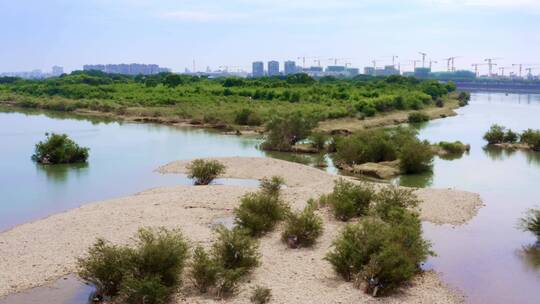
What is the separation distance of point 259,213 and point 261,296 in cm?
588

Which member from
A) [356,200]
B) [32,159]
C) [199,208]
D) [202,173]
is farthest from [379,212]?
[32,159]

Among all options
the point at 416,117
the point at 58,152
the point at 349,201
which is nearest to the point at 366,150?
the point at 349,201

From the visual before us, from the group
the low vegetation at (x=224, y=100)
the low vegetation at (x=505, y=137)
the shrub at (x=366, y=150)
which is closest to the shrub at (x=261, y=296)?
the shrub at (x=366, y=150)

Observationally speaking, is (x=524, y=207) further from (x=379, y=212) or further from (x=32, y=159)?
(x=32, y=159)

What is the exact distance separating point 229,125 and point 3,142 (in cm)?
1922

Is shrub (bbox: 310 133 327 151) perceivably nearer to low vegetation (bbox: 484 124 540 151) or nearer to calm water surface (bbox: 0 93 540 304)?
calm water surface (bbox: 0 93 540 304)

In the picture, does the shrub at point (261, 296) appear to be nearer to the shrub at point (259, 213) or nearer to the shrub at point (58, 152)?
the shrub at point (259, 213)

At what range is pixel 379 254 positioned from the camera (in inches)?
525

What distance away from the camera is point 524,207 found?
23.5m

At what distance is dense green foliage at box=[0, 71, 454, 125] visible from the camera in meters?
57.5

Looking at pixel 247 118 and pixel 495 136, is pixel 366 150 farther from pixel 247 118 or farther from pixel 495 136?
pixel 247 118

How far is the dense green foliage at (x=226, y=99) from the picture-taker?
57531mm

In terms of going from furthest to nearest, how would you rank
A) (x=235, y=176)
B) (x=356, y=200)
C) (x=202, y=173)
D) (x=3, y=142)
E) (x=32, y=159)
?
1. (x=3, y=142)
2. (x=32, y=159)
3. (x=235, y=176)
4. (x=202, y=173)
5. (x=356, y=200)

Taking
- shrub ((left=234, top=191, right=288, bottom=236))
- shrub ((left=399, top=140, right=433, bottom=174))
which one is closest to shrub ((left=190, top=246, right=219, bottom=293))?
shrub ((left=234, top=191, right=288, bottom=236))
